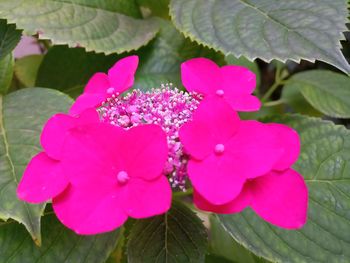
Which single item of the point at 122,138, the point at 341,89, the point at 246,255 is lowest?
the point at 246,255

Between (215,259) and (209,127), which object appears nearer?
(209,127)

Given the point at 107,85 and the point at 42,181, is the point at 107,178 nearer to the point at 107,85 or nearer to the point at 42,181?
the point at 42,181

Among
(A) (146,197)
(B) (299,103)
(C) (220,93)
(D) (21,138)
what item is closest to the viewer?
(A) (146,197)

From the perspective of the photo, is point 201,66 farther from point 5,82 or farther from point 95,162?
point 5,82

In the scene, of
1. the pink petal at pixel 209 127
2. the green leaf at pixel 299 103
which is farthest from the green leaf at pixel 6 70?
the green leaf at pixel 299 103

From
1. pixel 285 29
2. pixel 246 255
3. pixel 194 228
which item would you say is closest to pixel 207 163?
pixel 194 228

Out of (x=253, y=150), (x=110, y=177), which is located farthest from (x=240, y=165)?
(x=110, y=177)
